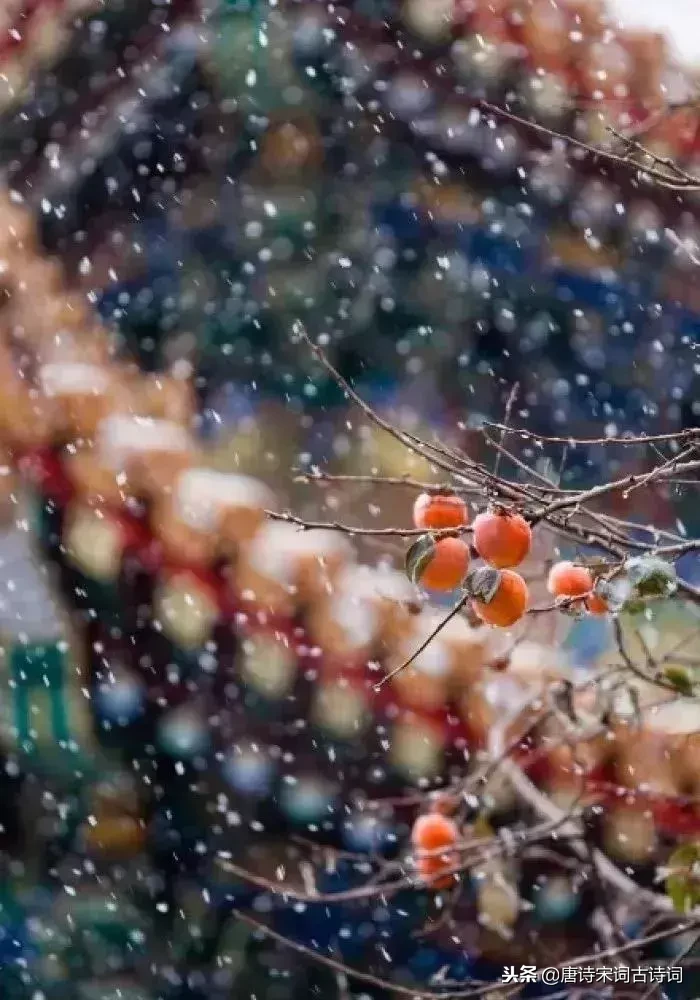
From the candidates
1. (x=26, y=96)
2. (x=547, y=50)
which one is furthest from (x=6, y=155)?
(x=547, y=50)

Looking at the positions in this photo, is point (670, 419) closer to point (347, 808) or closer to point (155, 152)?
point (347, 808)

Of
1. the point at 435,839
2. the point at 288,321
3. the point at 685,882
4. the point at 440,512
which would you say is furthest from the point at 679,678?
the point at 288,321

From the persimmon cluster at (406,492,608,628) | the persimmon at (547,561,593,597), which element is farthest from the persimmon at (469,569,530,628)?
the persimmon at (547,561,593,597)

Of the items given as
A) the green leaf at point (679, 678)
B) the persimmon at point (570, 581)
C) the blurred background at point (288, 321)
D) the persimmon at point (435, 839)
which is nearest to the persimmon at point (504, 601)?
the persimmon at point (570, 581)

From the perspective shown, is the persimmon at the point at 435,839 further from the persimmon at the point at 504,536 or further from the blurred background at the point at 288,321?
the persimmon at the point at 504,536

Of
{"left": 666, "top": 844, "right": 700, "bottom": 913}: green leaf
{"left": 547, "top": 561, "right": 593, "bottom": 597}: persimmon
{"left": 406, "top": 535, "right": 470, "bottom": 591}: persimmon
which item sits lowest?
{"left": 666, "top": 844, "right": 700, "bottom": 913}: green leaf

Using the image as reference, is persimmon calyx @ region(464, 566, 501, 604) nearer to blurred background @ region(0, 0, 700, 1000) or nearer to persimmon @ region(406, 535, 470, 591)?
persimmon @ region(406, 535, 470, 591)
